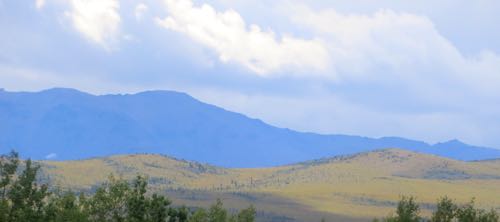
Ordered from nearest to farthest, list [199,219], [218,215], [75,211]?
[75,211]
[199,219]
[218,215]

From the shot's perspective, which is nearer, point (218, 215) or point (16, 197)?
point (16, 197)

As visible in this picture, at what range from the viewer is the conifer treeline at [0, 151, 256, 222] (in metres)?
51.0

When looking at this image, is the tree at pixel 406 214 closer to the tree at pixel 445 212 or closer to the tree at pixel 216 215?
the tree at pixel 445 212

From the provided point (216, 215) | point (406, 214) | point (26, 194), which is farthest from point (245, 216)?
point (26, 194)

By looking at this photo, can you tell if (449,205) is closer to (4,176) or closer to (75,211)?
(75,211)

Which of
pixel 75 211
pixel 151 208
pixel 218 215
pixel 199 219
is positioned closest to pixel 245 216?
pixel 218 215

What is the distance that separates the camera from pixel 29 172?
54906 mm

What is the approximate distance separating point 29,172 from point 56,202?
311 centimetres

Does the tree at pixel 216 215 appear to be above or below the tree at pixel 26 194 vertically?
below

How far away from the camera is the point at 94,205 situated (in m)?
52.8

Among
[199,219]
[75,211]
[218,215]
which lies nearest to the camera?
[75,211]

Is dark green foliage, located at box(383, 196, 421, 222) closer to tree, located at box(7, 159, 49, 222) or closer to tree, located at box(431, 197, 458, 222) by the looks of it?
tree, located at box(431, 197, 458, 222)

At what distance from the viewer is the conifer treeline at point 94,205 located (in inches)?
2007

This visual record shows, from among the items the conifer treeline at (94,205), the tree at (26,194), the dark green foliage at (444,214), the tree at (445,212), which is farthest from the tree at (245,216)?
the tree at (26,194)
